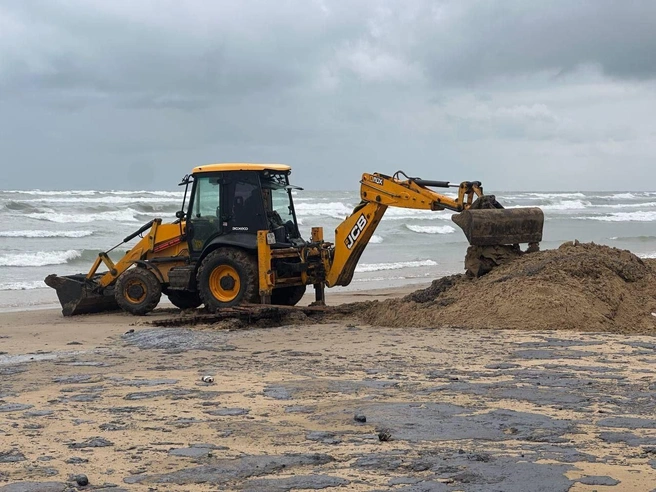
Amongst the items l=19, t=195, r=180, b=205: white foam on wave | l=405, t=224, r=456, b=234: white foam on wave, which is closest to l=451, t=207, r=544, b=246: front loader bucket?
l=405, t=224, r=456, b=234: white foam on wave

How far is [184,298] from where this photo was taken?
14016 mm

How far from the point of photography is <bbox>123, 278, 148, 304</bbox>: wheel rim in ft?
44.4

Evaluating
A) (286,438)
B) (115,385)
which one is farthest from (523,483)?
(115,385)

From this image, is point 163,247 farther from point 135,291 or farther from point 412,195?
point 412,195

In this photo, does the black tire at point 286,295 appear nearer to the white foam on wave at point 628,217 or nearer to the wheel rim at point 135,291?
the wheel rim at point 135,291

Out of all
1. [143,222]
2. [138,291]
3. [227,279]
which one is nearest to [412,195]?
[227,279]

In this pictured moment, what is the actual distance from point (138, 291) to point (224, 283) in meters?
1.82

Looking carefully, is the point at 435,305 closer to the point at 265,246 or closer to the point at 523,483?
the point at 265,246

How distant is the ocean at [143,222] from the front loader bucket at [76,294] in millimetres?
2262

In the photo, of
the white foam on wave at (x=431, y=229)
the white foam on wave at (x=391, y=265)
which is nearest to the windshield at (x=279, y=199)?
the white foam on wave at (x=391, y=265)

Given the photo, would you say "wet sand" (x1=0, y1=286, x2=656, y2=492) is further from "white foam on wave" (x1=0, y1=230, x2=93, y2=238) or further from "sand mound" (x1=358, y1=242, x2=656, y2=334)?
"white foam on wave" (x1=0, y1=230, x2=93, y2=238)

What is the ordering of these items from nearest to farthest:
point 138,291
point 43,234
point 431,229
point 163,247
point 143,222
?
1. point 163,247
2. point 138,291
3. point 43,234
4. point 431,229
5. point 143,222

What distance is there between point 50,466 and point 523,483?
9.33ft

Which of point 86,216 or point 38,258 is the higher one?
point 86,216
